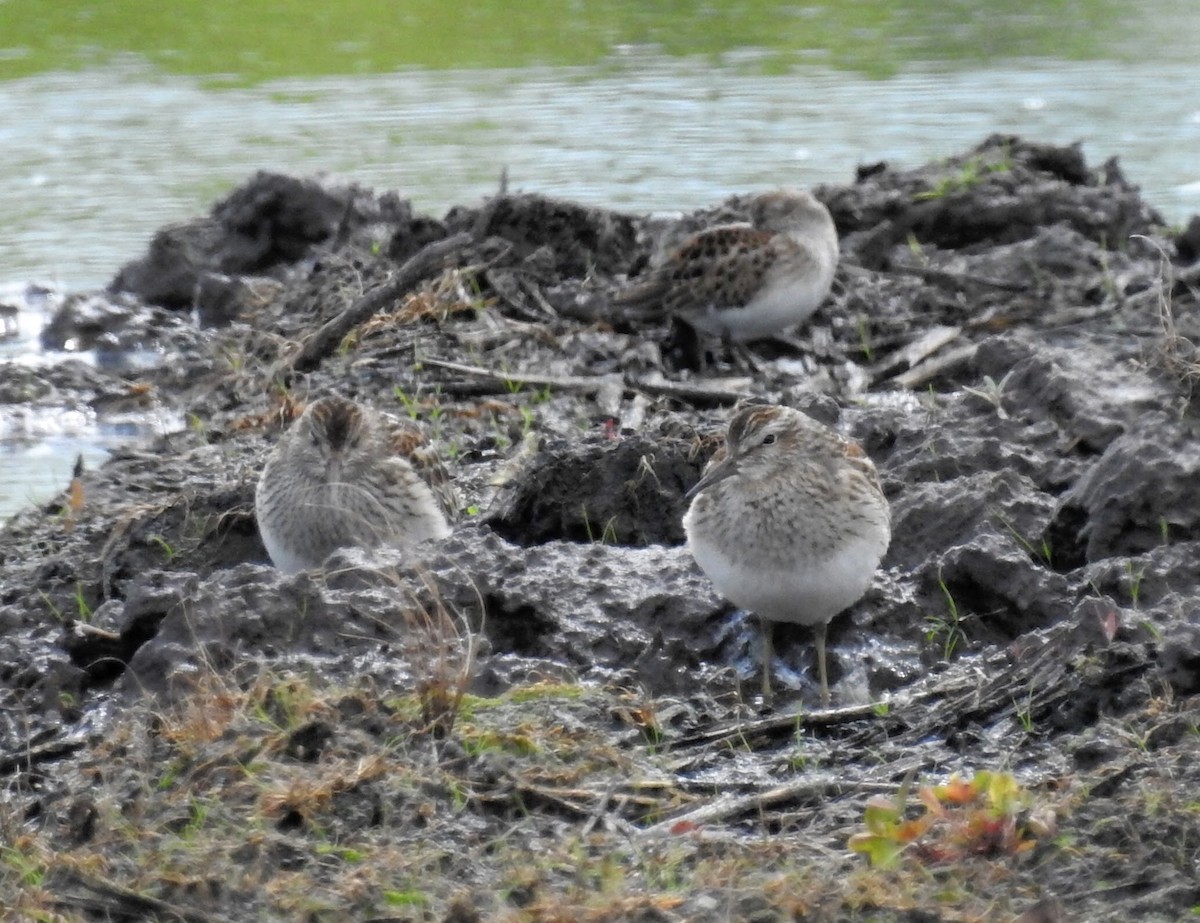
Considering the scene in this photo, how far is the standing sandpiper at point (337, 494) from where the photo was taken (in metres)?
7.76

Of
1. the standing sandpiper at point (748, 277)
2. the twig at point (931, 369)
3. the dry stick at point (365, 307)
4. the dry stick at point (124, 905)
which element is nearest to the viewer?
the dry stick at point (124, 905)

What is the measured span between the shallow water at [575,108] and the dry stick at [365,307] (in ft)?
7.84

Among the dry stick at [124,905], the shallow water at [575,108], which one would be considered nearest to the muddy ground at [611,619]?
the dry stick at [124,905]

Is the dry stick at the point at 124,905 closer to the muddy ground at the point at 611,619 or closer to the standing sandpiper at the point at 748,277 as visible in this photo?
the muddy ground at the point at 611,619

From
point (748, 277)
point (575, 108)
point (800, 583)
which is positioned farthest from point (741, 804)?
point (575, 108)

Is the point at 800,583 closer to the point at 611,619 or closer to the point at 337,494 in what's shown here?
the point at 611,619

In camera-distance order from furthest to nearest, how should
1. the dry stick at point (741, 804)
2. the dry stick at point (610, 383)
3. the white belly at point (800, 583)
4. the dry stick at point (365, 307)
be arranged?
the dry stick at point (365, 307) → the dry stick at point (610, 383) → the white belly at point (800, 583) → the dry stick at point (741, 804)

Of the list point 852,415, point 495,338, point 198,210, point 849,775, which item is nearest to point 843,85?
point 198,210

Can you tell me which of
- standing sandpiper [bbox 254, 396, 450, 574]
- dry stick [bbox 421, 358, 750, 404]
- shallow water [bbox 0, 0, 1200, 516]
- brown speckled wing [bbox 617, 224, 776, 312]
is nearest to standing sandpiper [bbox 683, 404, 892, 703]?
standing sandpiper [bbox 254, 396, 450, 574]

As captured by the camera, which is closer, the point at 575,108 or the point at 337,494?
the point at 337,494

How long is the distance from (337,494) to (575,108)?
936 centimetres

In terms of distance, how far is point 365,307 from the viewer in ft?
35.9

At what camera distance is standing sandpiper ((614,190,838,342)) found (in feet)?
35.3

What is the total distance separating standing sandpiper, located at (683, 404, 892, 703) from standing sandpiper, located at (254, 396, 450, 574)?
1456 mm
